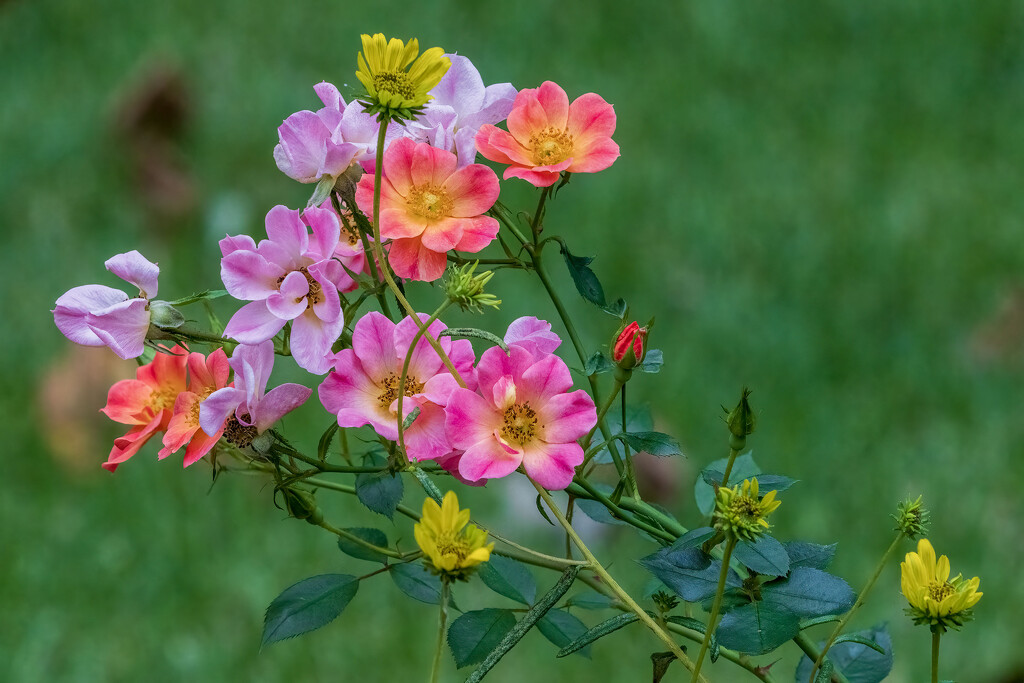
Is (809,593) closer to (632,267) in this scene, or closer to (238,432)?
(238,432)

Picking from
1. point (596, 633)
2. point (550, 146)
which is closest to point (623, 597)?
point (596, 633)

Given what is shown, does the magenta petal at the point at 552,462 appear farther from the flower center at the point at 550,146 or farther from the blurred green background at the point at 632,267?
the blurred green background at the point at 632,267

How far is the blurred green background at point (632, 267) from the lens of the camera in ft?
5.74

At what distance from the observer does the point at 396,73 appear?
50 centimetres

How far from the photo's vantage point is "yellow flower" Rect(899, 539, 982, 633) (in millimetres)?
503

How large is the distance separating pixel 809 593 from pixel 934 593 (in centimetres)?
7

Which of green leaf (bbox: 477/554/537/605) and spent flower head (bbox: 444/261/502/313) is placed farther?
green leaf (bbox: 477/554/537/605)

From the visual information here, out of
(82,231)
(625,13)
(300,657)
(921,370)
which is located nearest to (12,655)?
(300,657)

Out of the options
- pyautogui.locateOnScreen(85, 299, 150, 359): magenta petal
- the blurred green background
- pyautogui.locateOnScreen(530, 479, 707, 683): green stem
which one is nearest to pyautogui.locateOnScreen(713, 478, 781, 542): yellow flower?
pyautogui.locateOnScreen(530, 479, 707, 683): green stem

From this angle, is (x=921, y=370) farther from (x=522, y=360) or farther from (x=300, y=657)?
(x=522, y=360)

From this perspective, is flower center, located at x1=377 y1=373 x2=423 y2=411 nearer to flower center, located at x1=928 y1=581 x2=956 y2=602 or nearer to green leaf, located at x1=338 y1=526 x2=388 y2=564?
green leaf, located at x1=338 y1=526 x2=388 y2=564

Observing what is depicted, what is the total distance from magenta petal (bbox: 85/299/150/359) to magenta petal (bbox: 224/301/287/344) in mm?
58

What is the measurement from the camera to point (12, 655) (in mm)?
1678

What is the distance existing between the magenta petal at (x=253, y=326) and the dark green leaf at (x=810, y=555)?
291mm
